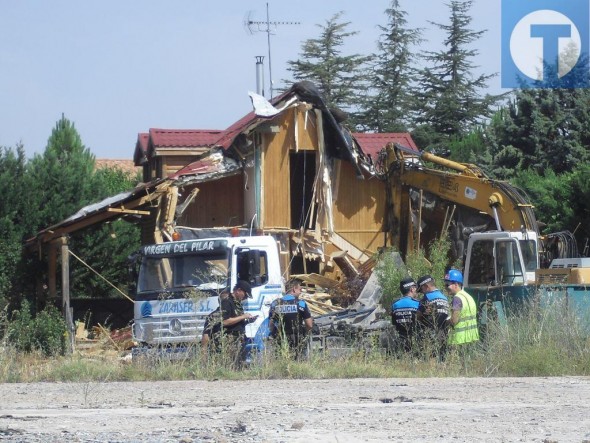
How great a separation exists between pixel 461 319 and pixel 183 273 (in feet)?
18.7

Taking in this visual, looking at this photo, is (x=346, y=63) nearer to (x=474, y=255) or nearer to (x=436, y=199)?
(x=436, y=199)

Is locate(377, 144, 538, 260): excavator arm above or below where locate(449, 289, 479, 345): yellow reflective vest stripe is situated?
above

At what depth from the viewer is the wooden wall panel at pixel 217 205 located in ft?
88.0

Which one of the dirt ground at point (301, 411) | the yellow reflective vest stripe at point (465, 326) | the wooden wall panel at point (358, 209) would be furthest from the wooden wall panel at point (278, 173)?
the dirt ground at point (301, 411)

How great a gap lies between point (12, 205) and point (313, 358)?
15714mm

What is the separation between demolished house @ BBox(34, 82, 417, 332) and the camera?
1020 inches

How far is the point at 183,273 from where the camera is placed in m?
19.2

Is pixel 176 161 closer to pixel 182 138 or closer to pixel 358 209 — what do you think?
pixel 182 138

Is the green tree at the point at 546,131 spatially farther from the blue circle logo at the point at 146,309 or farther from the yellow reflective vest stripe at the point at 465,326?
the yellow reflective vest stripe at the point at 465,326

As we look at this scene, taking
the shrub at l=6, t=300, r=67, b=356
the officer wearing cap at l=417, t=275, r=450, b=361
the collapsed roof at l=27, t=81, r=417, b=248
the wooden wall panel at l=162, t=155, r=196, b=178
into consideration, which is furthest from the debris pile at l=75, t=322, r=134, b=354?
the officer wearing cap at l=417, t=275, r=450, b=361

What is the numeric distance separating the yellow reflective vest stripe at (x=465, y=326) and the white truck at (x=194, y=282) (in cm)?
396

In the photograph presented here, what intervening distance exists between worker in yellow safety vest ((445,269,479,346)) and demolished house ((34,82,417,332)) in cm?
1004

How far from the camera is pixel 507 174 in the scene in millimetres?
41406

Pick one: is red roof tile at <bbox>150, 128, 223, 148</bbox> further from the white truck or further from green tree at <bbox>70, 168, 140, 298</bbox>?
the white truck
